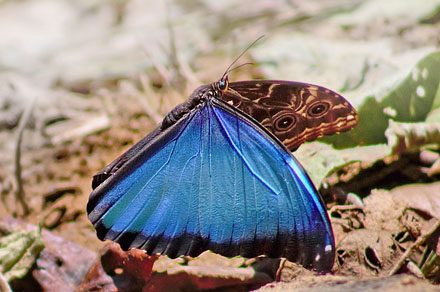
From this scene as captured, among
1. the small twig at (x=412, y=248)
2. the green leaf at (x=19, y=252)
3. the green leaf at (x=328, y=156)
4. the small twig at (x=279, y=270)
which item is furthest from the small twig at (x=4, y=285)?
the small twig at (x=412, y=248)

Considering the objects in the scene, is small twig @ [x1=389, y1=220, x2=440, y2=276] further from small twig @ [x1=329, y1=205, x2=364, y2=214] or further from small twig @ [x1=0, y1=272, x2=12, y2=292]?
small twig @ [x1=0, y1=272, x2=12, y2=292]

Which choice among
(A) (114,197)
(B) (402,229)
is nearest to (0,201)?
(A) (114,197)

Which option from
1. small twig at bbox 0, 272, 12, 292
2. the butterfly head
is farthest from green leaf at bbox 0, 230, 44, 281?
the butterfly head

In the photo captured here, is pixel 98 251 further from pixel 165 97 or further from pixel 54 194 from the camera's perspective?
pixel 165 97

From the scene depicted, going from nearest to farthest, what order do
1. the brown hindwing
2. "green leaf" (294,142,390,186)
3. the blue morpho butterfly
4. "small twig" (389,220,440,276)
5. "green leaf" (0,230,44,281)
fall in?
the blue morpho butterfly
"small twig" (389,220,440,276)
the brown hindwing
"green leaf" (0,230,44,281)
"green leaf" (294,142,390,186)

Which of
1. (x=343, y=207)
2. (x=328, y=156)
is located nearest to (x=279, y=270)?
(x=343, y=207)

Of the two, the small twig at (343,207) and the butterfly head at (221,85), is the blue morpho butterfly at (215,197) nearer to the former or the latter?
the butterfly head at (221,85)

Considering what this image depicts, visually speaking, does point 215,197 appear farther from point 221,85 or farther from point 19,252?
point 19,252
